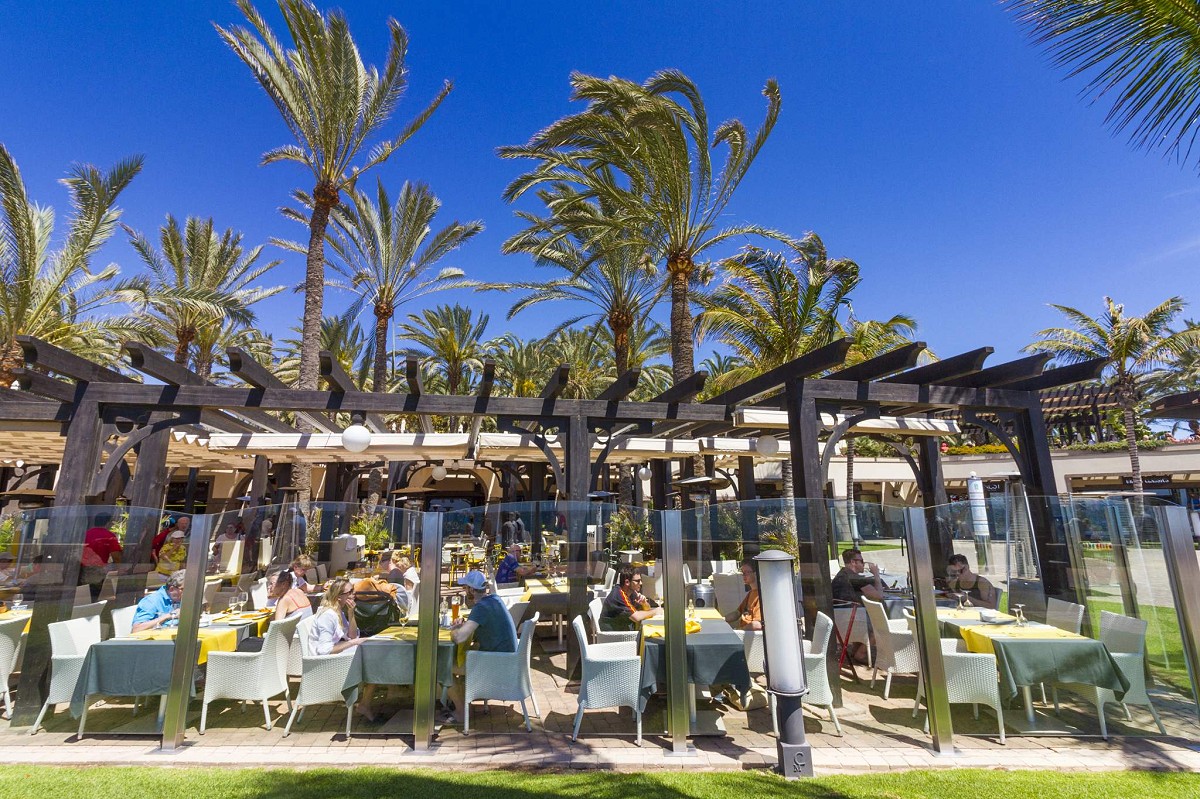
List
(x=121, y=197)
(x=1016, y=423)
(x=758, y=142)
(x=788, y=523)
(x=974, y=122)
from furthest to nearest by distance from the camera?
(x=121, y=197) < (x=758, y=142) < (x=974, y=122) < (x=1016, y=423) < (x=788, y=523)

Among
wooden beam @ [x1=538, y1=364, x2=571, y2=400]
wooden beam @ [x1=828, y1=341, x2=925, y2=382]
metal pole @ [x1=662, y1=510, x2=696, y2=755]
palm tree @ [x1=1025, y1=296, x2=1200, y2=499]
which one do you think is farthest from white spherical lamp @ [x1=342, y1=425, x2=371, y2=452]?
palm tree @ [x1=1025, y1=296, x2=1200, y2=499]

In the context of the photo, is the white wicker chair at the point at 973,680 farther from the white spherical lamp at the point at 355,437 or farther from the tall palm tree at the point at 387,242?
the tall palm tree at the point at 387,242

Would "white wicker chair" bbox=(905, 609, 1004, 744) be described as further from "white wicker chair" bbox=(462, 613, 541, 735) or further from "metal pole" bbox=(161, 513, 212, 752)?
"metal pole" bbox=(161, 513, 212, 752)

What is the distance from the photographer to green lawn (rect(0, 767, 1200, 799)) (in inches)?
147

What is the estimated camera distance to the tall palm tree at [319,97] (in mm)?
11172

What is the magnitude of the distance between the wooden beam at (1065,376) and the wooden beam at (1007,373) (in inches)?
14.3

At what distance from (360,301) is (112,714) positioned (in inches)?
579

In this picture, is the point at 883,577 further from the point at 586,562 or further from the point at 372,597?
the point at 372,597

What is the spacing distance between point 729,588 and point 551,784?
8.88 feet

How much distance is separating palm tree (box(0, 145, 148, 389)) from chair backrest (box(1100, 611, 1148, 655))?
1736 centimetres

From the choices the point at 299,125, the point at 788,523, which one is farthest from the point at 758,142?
the point at 299,125

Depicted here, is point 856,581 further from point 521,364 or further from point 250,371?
point 521,364

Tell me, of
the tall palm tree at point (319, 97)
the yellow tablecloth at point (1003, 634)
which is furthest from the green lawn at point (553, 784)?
the tall palm tree at point (319, 97)

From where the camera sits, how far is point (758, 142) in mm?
11500
